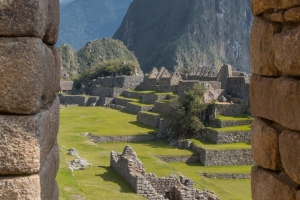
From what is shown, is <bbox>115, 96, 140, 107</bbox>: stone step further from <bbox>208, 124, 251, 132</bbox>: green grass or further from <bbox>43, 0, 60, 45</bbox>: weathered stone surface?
<bbox>43, 0, 60, 45</bbox>: weathered stone surface

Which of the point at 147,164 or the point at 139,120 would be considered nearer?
the point at 147,164

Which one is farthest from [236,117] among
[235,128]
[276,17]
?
[276,17]

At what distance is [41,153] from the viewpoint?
421 cm

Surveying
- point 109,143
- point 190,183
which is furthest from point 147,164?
point 109,143

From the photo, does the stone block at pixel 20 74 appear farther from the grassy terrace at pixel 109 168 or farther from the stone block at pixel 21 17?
the grassy terrace at pixel 109 168

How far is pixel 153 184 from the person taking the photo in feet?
56.1

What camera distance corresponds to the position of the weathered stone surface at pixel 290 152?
4.07 m

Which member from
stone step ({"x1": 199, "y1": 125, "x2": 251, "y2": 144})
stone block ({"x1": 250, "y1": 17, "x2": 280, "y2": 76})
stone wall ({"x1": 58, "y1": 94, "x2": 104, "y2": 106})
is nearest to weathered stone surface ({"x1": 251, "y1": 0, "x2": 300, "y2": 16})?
stone block ({"x1": 250, "y1": 17, "x2": 280, "y2": 76})

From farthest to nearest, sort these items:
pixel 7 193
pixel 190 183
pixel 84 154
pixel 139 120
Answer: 1. pixel 139 120
2. pixel 84 154
3. pixel 190 183
4. pixel 7 193

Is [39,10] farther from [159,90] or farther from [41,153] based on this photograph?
[159,90]

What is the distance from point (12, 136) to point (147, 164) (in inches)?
746

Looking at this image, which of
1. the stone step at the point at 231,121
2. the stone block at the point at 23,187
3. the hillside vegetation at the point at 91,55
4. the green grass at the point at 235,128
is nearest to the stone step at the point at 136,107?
the stone step at the point at 231,121

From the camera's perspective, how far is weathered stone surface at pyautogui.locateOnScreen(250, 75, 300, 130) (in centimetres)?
412

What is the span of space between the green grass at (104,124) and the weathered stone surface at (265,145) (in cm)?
2860
